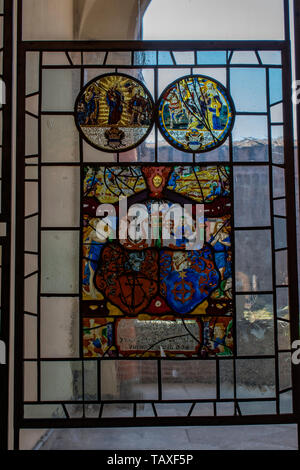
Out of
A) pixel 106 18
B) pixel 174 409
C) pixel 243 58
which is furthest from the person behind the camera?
pixel 106 18

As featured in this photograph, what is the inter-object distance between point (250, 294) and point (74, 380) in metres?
0.85

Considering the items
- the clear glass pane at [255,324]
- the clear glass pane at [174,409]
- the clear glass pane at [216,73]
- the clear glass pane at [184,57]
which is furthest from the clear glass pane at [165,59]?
the clear glass pane at [174,409]

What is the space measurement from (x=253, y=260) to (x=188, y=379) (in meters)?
0.59

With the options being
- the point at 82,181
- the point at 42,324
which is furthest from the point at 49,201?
the point at 42,324

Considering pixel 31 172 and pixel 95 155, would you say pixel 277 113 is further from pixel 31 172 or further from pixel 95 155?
pixel 31 172

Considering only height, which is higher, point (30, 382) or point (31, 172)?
point (31, 172)

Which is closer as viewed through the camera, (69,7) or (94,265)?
(94,265)

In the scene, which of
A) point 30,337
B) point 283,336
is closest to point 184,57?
point 283,336

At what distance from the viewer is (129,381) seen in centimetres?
202

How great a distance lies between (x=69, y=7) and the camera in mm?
2551

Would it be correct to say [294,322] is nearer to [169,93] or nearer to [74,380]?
[74,380]

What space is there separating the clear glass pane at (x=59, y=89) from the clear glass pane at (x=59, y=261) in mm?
575

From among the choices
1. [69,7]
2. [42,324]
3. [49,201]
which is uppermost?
[69,7]

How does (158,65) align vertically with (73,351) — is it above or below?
above
